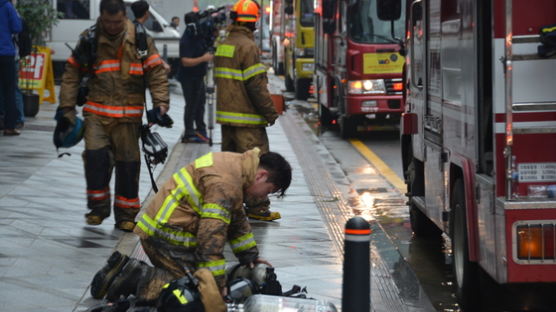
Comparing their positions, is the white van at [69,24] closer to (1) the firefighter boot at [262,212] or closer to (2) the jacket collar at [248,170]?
(1) the firefighter boot at [262,212]

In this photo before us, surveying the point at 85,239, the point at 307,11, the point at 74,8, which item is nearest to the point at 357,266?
the point at 85,239

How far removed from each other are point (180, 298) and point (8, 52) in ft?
33.8

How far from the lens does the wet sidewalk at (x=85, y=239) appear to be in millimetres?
7664

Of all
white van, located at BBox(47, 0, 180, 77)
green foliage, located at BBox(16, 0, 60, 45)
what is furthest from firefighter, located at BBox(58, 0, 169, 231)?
white van, located at BBox(47, 0, 180, 77)

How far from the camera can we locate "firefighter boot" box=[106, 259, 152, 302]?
6.88 metres

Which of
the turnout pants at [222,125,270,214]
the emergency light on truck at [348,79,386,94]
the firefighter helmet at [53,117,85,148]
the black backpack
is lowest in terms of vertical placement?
the turnout pants at [222,125,270,214]

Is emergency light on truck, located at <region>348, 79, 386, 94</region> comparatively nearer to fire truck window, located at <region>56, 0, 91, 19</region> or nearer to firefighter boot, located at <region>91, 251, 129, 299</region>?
firefighter boot, located at <region>91, 251, 129, 299</region>

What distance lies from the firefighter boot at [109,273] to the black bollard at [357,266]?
5.91ft

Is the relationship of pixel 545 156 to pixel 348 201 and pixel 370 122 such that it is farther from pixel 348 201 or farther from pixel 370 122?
pixel 370 122

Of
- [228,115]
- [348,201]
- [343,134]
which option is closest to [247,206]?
[228,115]

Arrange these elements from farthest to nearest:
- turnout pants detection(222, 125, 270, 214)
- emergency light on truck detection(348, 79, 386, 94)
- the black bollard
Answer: emergency light on truck detection(348, 79, 386, 94), turnout pants detection(222, 125, 270, 214), the black bollard

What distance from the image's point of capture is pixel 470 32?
710 cm

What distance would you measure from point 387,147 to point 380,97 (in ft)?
Result: 3.24

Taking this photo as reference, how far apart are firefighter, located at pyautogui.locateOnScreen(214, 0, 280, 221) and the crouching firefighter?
3.65m
